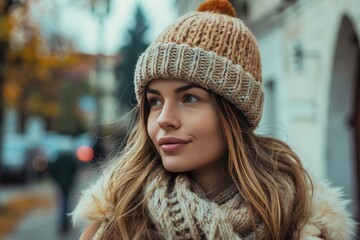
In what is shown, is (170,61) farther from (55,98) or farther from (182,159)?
(55,98)

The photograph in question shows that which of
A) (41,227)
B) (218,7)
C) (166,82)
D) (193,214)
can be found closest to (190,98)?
(166,82)

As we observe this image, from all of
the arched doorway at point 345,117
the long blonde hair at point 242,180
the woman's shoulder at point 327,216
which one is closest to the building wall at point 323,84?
the arched doorway at point 345,117

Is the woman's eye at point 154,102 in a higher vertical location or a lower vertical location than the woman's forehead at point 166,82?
lower

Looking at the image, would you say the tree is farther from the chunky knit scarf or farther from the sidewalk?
the chunky knit scarf

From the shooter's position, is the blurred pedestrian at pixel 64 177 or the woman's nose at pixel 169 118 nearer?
the woman's nose at pixel 169 118

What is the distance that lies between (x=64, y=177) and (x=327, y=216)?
304 inches

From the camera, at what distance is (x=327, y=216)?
2.00 m

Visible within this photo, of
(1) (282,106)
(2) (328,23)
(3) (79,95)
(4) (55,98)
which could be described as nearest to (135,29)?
Answer: (1) (282,106)

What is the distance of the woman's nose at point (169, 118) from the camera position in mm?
1871

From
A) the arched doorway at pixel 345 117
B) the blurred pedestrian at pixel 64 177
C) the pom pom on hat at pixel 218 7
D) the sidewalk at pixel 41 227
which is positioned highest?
the pom pom on hat at pixel 218 7

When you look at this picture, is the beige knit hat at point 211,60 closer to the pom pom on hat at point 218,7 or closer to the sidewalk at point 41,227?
the pom pom on hat at point 218,7

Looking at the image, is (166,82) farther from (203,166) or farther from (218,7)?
(218,7)

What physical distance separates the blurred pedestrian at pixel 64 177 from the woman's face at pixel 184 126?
7.49 metres

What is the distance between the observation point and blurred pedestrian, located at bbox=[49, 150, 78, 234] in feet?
29.7
